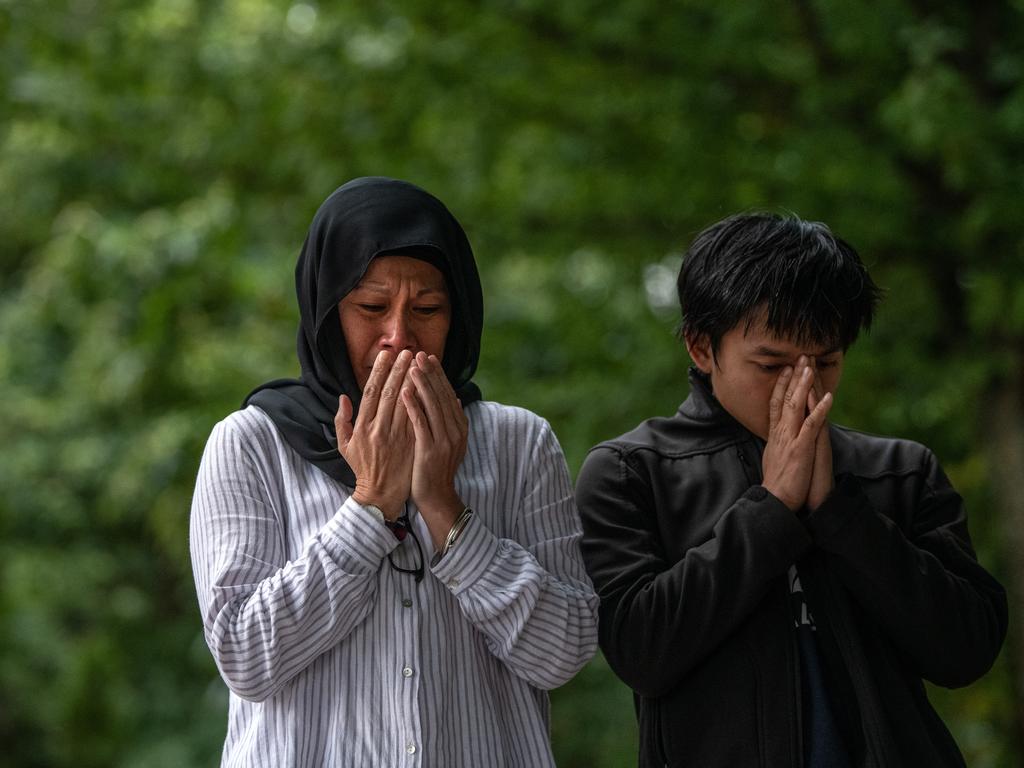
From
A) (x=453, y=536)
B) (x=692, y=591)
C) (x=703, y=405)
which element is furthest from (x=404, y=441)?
(x=703, y=405)

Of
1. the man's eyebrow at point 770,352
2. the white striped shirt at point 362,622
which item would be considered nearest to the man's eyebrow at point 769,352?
the man's eyebrow at point 770,352

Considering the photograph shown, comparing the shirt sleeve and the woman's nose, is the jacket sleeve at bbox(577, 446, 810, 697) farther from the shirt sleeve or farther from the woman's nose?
the woman's nose

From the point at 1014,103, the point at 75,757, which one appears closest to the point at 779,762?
the point at 1014,103

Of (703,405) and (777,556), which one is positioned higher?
(703,405)

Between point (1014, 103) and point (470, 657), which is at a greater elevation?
point (1014, 103)

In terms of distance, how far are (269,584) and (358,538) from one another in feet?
0.50

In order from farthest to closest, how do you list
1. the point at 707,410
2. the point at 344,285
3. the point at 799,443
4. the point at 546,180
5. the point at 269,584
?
the point at 546,180 → the point at 707,410 → the point at 799,443 → the point at 344,285 → the point at 269,584

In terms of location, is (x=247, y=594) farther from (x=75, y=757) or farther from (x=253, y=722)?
(x=75, y=757)

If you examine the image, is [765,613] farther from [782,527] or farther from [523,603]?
[523,603]

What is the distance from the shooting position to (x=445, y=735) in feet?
7.01

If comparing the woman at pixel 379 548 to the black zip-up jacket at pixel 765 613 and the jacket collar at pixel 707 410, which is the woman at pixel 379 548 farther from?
the jacket collar at pixel 707 410

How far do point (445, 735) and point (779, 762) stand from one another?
56 cm

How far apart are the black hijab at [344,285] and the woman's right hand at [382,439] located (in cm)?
9

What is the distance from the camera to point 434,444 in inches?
85.0
